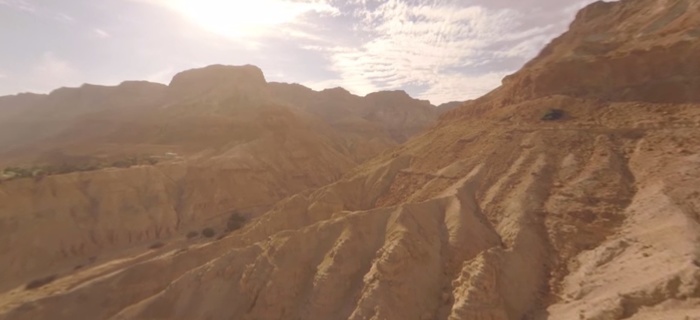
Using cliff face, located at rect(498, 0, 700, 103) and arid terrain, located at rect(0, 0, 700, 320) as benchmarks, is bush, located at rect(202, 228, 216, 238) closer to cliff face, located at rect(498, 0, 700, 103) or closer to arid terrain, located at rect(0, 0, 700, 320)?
arid terrain, located at rect(0, 0, 700, 320)

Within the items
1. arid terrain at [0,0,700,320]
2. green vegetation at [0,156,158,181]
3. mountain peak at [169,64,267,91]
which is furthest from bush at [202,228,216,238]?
mountain peak at [169,64,267,91]

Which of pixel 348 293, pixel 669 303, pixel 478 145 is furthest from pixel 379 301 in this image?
pixel 478 145

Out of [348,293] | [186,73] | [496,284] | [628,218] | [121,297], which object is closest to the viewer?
[496,284]

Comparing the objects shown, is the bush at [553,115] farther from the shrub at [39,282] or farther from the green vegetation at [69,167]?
the green vegetation at [69,167]

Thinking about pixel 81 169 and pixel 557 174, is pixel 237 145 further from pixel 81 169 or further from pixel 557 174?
pixel 557 174

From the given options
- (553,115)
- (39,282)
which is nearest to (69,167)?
(39,282)

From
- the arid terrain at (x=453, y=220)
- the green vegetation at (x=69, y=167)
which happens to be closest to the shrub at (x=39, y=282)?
the arid terrain at (x=453, y=220)

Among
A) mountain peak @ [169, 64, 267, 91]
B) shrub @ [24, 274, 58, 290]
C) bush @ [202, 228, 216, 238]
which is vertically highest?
mountain peak @ [169, 64, 267, 91]
